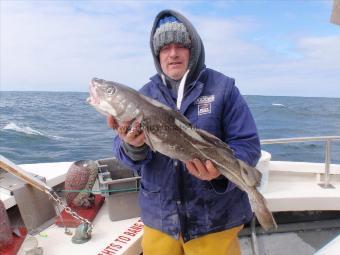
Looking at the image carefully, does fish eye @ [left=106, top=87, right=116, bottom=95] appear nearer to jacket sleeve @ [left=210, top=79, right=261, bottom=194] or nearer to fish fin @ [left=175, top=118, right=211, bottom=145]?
fish fin @ [left=175, top=118, right=211, bottom=145]

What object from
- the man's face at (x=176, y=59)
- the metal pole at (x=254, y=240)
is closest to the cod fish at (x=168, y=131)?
the man's face at (x=176, y=59)

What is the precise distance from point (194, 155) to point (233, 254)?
3.37 ft

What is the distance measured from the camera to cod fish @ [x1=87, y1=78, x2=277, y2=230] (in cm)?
260

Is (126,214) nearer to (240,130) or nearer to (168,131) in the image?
(168,131)

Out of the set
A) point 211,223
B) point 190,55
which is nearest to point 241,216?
point 211,223

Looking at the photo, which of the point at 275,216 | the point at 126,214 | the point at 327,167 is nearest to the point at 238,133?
the point at 126,214

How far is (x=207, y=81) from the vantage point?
2.93m

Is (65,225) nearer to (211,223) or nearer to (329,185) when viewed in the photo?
(211,223)

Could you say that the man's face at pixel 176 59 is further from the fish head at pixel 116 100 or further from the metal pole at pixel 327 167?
the metal pole at pixel 327 167

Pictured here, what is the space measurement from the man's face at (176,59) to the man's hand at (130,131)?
23.2 inches

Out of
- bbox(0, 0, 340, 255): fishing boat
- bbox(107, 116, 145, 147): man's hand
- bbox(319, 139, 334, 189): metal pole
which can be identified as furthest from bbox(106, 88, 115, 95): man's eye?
bbox(319, 139, 334, 189): metal pole

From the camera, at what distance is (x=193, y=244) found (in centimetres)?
289

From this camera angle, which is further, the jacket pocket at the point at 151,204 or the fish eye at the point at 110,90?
the jacket pocket at the point at 151,204

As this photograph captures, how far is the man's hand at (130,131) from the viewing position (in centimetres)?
261
